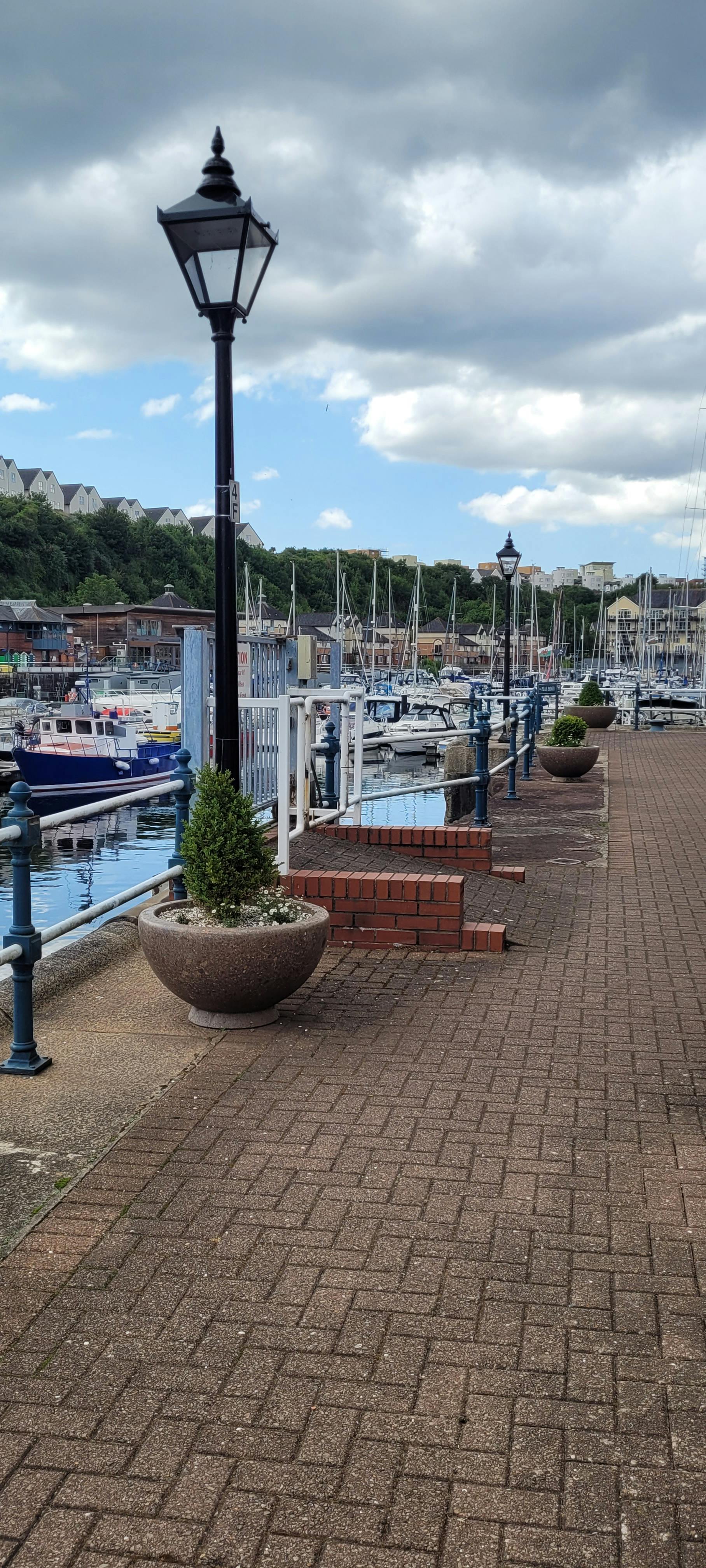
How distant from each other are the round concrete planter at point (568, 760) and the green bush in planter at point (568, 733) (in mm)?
162

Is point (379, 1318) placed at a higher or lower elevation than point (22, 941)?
lower

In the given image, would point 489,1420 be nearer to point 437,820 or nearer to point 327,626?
point 437,820

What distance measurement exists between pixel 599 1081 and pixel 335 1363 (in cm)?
220

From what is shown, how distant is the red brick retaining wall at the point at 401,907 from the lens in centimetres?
697

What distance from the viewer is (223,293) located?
6.11 metres

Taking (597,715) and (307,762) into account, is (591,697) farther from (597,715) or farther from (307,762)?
(307,762)

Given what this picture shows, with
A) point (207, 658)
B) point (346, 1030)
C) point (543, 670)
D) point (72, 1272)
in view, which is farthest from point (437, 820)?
point (543, 670)

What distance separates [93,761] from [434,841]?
3406 centimetres

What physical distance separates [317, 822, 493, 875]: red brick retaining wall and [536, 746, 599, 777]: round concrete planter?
8.91 metres

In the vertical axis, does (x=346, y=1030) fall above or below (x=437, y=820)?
above

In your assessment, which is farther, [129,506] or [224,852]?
[129,506]

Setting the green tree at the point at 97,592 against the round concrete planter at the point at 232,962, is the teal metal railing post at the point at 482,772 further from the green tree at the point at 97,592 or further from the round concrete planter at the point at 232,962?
the green tree at the point at 97,592

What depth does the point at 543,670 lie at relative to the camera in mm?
135000

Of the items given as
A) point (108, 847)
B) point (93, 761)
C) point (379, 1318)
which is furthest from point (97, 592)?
point (379, 1318)
